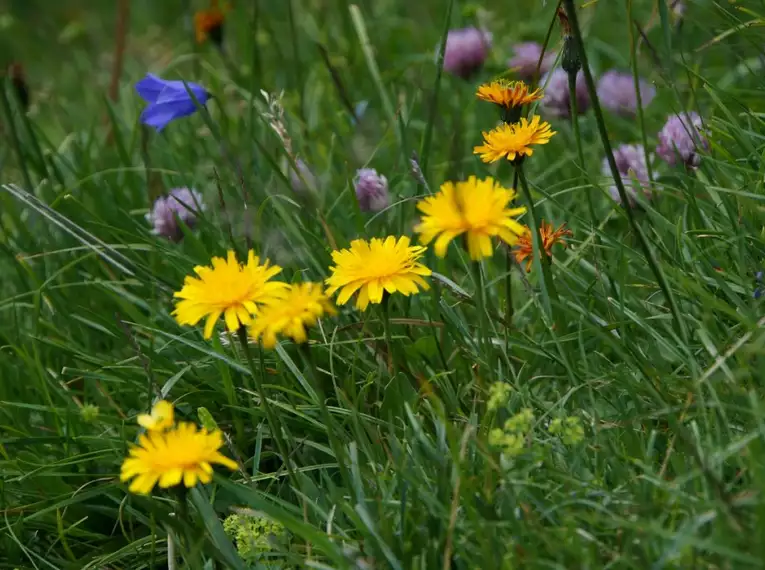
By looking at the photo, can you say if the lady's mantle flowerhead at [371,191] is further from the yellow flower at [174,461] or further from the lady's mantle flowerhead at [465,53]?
the yellow flower at [174,461]

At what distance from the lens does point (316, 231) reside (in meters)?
1.89

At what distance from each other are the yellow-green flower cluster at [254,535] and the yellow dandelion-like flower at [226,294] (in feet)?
0.91

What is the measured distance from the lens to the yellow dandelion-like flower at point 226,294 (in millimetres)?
1163

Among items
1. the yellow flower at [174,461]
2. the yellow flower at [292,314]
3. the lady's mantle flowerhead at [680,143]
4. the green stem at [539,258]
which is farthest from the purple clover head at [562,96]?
the yellow flower at [174,461]

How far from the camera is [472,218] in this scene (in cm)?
114

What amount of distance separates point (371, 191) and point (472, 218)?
30.0 inches

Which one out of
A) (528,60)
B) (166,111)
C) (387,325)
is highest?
(528,60)

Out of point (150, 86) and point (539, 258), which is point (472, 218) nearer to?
point (539, 258)

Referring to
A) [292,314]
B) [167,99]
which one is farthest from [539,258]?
[167,99]

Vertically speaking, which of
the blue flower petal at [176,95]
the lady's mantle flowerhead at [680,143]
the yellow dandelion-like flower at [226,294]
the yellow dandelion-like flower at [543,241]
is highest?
the blue flower petal at [176,95]

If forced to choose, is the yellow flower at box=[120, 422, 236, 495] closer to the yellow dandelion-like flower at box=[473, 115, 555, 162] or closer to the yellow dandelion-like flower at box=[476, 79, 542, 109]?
the yellow dandelion-like flower at box=[473, 115, 555, 162]

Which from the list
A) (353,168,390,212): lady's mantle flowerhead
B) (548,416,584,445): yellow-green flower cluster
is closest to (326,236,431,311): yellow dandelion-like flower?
(548,416,584,445): yellow-green flower cluster

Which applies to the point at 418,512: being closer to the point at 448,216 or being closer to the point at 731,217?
the point at 448,216

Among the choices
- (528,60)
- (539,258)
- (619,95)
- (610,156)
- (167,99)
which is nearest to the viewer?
(610,156)
